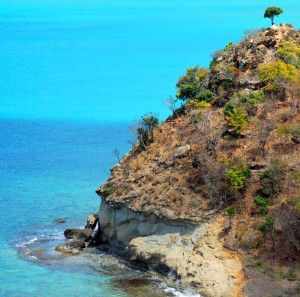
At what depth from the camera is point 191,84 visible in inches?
2931

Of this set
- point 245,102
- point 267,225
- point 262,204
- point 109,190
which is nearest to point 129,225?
point 109,190

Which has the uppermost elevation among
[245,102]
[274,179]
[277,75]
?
[277,75]

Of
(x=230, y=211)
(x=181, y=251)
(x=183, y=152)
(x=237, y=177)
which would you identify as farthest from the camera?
(x=183, y=152)

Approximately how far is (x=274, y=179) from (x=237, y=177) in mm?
2830

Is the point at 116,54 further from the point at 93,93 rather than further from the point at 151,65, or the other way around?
the point at 93,93

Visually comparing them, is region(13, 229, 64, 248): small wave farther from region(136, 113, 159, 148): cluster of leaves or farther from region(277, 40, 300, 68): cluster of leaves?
region(277, 40, 300, 68): cluster of leaves

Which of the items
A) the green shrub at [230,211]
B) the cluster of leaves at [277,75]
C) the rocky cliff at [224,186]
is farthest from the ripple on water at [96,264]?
the cluster of leaves at [277,75]

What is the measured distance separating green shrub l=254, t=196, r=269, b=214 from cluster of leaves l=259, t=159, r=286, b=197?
67cm

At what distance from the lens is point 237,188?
61.7m

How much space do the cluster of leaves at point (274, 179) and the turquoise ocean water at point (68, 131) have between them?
416 inches

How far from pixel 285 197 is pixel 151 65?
314ft

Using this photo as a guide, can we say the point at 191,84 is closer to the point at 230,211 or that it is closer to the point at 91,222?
the point at 91,222

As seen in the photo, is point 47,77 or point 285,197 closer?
point 285,197

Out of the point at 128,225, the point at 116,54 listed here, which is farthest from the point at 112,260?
the point at 116,54
